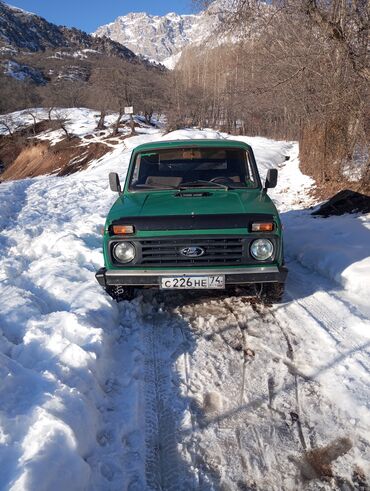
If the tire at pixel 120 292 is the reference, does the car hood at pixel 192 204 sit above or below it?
above

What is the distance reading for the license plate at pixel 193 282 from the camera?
4199 mm

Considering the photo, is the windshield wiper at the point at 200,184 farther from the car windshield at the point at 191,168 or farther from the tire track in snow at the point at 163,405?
the tire track in snow at the point at 163,405

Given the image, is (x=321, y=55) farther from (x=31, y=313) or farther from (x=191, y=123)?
(x=191, y=123)

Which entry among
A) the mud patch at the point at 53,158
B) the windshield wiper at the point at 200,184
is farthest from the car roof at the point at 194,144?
the mud patch at the point at 53,158

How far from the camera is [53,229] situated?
9086 mm

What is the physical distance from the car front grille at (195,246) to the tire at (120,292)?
61 cm

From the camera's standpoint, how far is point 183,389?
3402mm

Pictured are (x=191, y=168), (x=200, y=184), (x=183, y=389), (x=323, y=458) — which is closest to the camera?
(x=323, y=458)

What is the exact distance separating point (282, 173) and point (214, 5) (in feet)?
36.6

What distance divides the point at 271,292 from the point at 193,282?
103 centimetres

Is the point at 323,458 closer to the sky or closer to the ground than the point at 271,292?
closer to the ground

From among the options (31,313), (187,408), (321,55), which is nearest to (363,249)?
(187,408)

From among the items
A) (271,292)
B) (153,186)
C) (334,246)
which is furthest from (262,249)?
(334,246)

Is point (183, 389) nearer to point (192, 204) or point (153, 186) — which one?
point (192, 204)
